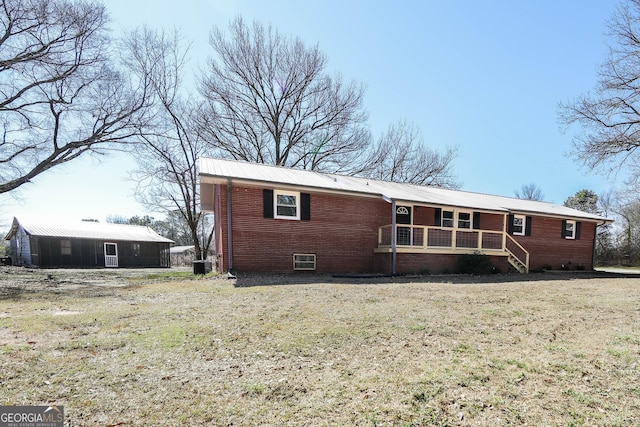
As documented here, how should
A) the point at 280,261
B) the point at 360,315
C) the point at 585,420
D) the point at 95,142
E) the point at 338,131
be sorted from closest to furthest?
the point at 585,420 < the point at 360,315 < the point at 280,261 < the point at 95,142 < the point at 338,131

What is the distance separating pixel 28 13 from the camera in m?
12.7

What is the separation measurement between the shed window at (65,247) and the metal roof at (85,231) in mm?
685

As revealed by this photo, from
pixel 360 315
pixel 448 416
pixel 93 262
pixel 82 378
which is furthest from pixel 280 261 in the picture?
pixel 93 262

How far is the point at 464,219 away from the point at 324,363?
48.2 feet

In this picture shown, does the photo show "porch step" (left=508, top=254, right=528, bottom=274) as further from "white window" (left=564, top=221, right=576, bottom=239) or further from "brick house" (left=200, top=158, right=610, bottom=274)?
"white window" (left=564, top=221, right=576, bottom=239)

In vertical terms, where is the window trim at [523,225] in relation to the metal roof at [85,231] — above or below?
above

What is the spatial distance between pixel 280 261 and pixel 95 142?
42.0 ft

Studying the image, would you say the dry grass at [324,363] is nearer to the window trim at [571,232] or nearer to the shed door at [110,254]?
the window trim at [571,232]

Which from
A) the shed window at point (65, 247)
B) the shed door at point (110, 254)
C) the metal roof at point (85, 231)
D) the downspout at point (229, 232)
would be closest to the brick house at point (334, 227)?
the downspout at point (229, 232)

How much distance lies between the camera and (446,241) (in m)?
14.2

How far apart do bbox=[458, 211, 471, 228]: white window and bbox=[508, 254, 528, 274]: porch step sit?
267cm

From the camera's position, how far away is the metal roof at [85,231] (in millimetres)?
24891

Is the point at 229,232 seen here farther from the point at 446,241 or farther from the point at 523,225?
the point at 523,225

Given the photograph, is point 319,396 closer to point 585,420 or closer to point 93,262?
point 585,420
